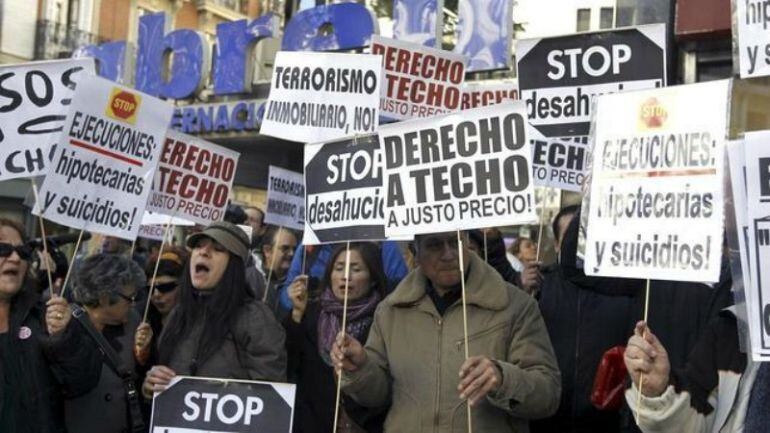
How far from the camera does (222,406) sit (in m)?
4.36

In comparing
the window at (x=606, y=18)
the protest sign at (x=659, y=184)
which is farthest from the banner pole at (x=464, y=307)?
the window at (x=606, y=18)

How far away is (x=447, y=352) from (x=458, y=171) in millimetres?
726

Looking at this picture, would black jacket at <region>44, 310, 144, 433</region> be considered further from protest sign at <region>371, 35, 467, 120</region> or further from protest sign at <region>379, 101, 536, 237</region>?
protest sign at <region>371, 35, 467, 120</region>

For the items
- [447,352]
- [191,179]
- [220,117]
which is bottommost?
[447,352]

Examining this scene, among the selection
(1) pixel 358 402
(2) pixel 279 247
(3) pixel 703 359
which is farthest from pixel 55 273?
(3) pixel 703 359

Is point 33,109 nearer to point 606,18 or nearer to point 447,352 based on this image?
point 447,352

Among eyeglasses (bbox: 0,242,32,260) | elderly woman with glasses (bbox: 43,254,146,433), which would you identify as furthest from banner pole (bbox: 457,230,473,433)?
eyeglasses (bbox: 0,242,32,260)

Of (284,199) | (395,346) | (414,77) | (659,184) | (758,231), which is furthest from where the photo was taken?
(284,199)

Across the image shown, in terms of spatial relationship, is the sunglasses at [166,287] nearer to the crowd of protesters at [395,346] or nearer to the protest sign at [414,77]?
the crowd of protesters at [395,346]

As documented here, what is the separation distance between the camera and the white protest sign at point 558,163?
686 centimetres

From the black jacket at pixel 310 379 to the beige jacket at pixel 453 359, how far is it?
777 mm

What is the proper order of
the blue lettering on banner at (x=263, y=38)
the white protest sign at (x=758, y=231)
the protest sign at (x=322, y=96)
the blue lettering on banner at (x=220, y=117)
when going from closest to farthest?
the white protest sign at (x=758, y=231) → the protest sign at (x=322, y=96) → the blue lettering on banner at (x=263, y=38) → the blue lettering on banner at (x=220, y=117)

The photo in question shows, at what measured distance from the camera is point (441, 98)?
680 centimetres

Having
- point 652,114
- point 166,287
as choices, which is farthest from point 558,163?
point 652,114
